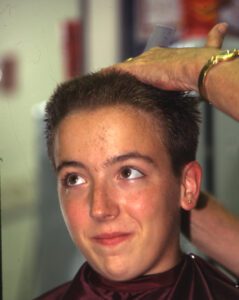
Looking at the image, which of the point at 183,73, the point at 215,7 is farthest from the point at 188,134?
the point at 215,7

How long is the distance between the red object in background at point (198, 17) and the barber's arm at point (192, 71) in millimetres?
1323

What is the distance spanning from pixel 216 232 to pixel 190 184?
227mm

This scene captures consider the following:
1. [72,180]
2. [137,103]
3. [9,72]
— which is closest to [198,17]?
[9,72]

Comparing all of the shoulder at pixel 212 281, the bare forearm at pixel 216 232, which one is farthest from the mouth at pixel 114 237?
the bare forearm at pixel 216 232

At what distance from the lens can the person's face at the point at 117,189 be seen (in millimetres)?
1174

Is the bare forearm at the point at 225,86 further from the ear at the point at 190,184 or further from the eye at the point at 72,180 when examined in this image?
the eye at the point at 72,180

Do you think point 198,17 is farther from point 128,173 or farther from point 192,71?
point 128,173

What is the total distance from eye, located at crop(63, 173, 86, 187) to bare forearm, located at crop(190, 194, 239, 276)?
393 mm

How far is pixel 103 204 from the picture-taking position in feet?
3.76

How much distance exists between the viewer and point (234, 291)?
1.33 metres

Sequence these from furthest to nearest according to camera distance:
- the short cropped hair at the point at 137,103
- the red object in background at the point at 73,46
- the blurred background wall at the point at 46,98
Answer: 1. the red object in background at the point at 73,46
2. the blurred background wall at the point at 46,98
3. the short cropped hair at the point at 137,103

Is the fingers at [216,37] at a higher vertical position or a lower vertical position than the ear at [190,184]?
higher

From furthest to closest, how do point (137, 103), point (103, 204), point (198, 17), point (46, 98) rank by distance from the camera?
1. point (198, 17)
2. point (46, 98)
3. point (137, 103)
4. point (103, 204)

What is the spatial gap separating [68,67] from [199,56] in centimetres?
160
